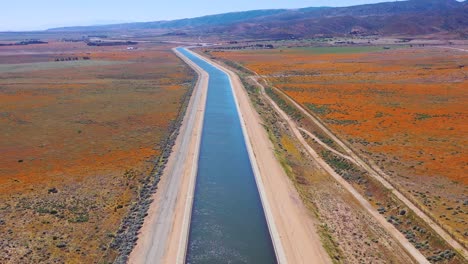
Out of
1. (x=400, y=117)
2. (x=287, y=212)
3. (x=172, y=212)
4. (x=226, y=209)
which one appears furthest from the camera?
(x=400, y=117)

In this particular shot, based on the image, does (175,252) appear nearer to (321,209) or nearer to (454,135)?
(321,209)

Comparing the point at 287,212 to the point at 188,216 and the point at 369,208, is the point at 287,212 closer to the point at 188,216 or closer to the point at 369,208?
the point at 369,208

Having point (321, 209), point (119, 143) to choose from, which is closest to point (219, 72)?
point (119, 143)

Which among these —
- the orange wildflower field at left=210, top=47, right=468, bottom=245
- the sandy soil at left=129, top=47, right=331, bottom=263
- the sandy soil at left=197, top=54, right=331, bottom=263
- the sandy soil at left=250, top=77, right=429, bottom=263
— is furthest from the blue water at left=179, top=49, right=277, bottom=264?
the orange wildflower field at left=210, top=47, right=468, bottom=245

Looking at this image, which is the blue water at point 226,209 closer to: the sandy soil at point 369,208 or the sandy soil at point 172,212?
the sandy soil at point 172,212

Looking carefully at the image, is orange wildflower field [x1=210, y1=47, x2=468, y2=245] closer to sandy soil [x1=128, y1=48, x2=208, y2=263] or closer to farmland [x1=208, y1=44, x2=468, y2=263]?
farmland [x1=208, y1=44, x2=468, y2=263]

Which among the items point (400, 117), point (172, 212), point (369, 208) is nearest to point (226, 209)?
point (172, 212)
